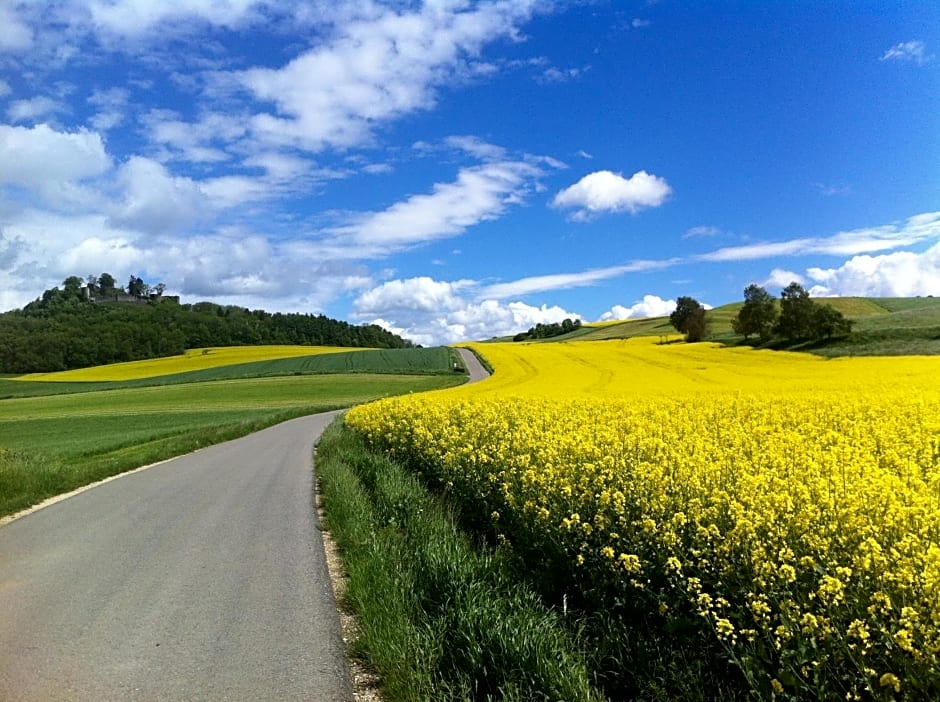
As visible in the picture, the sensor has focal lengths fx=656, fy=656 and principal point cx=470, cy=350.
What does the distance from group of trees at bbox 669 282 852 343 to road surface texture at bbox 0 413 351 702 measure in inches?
1963

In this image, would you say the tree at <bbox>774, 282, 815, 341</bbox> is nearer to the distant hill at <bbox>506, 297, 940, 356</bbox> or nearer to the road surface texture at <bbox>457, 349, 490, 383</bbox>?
the distant hill at <bbox>506, 297, 940, 356</bbox>

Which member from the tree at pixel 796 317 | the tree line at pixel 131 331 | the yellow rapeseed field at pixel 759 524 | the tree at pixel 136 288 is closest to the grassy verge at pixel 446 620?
the yellow rapeseed field at pixel 759 524

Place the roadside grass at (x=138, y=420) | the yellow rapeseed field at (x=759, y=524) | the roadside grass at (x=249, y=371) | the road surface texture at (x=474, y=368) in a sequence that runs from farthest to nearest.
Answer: the roadside grass at (x=249, y=371), the road surface texture at (x=474, y=368), the roadside grass at (x=138, y=420), the yellow rapeseed field at (x=759, y=524)

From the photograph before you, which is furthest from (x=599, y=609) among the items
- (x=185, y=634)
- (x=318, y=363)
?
(x=318, y=363)

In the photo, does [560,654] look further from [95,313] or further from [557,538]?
[95,313]

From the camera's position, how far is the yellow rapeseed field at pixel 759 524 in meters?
3.46

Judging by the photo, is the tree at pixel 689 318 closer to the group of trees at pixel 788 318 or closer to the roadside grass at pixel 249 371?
the group of trees at pixel 788 318

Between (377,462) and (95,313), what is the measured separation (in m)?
137

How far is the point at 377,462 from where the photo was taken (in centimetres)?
1294

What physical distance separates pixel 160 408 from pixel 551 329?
121 m

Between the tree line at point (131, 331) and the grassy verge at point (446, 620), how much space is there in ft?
366

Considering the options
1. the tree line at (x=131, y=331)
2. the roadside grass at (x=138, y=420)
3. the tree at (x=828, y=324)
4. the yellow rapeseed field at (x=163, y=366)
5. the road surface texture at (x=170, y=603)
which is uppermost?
the tree line at (x=131, y=331)

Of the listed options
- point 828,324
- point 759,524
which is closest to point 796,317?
point 828,324

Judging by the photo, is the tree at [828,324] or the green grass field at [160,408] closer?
the green grass field at [160,408]
